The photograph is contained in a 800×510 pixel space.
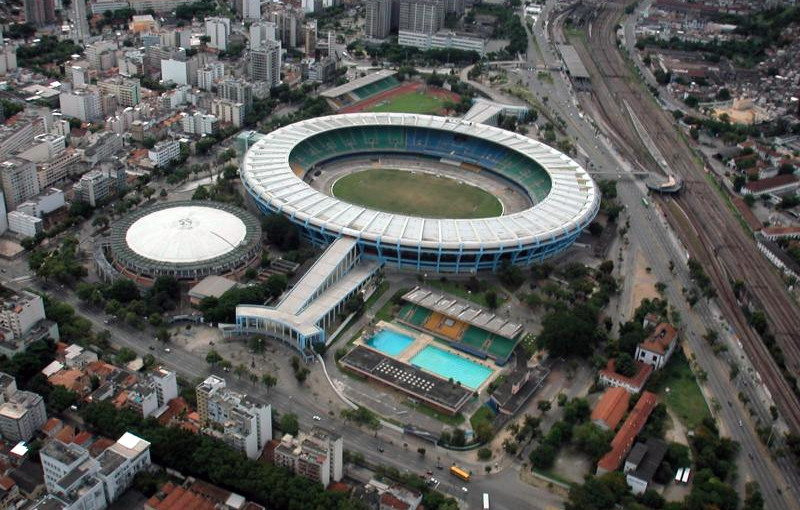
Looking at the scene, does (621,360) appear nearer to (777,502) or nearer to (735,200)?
(777,502)

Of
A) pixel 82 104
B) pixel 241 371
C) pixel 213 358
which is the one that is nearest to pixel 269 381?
Answer: pixel 241 371

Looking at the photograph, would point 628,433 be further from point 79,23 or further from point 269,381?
point 79,23

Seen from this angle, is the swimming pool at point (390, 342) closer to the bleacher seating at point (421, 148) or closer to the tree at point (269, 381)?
the tree at point (269, 381)

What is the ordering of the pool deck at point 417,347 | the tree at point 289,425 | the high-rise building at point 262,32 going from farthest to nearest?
the high-rise building at point 262,32
the pool deck at point 417,347
the tree at point 289,425

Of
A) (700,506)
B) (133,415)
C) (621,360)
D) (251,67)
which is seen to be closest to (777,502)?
(700,506)

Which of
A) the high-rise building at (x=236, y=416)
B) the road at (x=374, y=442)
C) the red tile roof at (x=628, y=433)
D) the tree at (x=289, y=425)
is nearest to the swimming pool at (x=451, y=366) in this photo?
the road at (x=374, y=442)
